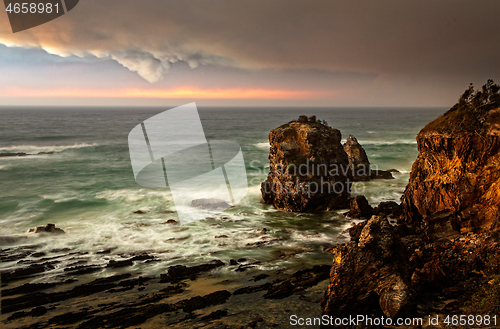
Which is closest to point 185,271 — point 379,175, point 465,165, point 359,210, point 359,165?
point 359,210

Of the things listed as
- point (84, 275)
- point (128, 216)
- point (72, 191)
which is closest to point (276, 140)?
point (128, 216)

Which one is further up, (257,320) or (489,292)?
(489,292)

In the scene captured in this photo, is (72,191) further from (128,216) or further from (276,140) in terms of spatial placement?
(276,140)

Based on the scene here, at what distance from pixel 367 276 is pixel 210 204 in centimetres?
1876

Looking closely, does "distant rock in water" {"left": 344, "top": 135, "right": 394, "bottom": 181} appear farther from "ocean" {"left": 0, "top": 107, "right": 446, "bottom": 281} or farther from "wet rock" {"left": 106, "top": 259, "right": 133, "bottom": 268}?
"wet rock" {"left": 106, "top": 259, "right": 133, "bottom": 268}

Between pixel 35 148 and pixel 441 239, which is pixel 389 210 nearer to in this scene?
pixel 441 239

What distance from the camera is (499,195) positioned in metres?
13.6

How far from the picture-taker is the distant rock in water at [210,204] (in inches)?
1087

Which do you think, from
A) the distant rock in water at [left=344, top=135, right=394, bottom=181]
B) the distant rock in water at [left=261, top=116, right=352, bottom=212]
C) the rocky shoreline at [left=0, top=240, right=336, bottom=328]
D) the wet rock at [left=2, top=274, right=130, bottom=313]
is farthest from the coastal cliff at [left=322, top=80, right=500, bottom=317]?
the distant rock in water at [left=344, top=135, right=394, bottom=181]

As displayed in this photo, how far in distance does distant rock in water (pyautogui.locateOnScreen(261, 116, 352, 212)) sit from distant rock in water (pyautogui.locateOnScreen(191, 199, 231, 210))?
12.1 ft

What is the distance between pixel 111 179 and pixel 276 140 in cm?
2275

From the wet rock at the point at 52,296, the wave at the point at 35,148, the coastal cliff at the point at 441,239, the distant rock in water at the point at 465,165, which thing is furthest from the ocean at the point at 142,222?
the wave at the point at 35,148

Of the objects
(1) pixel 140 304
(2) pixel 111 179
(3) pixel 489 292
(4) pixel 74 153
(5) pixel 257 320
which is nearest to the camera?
(3) pixel 489 292

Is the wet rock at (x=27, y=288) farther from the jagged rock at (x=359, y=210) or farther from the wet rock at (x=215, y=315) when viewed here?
the jagged rock at (x=359, y=210)
